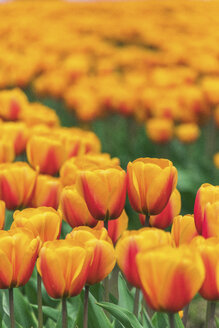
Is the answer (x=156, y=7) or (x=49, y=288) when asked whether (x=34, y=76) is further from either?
(x=156, y=7)

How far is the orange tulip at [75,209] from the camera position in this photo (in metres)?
1.52

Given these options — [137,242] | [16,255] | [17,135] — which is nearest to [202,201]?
[137,242]

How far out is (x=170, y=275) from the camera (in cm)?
105

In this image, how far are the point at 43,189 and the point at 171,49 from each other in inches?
196

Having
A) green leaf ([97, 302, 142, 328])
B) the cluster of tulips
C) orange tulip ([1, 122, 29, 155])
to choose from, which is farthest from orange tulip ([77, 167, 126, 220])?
the cluster of tulips

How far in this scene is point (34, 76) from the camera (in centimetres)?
572

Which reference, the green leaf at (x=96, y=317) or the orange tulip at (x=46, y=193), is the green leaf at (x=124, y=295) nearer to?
the green leaf at (x=96, y=317)

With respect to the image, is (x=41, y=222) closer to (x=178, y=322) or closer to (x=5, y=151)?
(x=178, y=322)

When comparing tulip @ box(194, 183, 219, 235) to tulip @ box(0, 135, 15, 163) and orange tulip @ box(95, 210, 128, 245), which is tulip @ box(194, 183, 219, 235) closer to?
orange tulip @ box(95, 210, 128, 245)

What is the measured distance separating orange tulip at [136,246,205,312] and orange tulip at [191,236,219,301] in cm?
7

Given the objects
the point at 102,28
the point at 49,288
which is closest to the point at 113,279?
the point at 49,288

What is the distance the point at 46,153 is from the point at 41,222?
83cm

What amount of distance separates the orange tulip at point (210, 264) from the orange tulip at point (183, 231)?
190mm

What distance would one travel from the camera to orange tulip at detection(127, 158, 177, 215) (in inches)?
56.7
